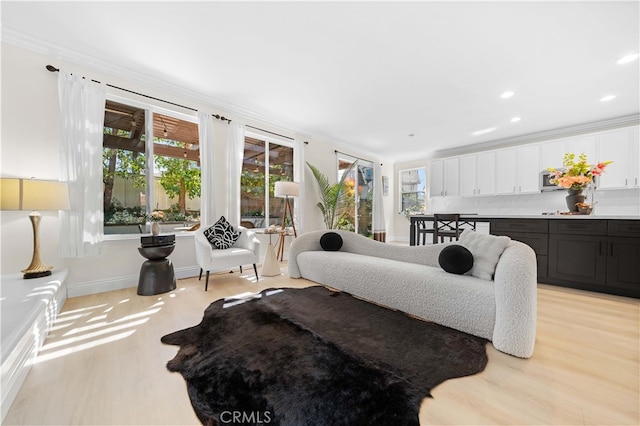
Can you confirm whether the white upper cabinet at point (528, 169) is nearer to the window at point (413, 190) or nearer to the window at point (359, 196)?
the window at point (413, 190)

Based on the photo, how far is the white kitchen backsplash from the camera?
4473 millimetres

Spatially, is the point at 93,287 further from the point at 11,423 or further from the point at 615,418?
the point at 615,418

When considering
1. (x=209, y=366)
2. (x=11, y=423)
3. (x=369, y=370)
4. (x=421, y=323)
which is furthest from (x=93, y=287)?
(x=421, y=323)

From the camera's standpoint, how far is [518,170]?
537 centimetres

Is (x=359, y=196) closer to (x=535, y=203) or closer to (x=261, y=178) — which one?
(x=261, y=178)

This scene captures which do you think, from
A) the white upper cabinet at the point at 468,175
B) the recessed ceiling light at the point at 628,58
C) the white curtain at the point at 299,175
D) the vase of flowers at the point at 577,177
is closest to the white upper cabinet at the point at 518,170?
the white upper cabinet at the point at 468,175

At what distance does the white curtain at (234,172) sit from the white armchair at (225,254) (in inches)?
20.7

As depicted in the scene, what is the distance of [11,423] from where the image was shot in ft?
3.42

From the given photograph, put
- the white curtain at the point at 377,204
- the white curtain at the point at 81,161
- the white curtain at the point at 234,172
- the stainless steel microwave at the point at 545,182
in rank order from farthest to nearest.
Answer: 1. the white curtain at the point at 377,204
2. the stainless steel microwave at the point at 545,182
3. the white curtain at the point at 234,172
4. the white curtain at the point at 81,161

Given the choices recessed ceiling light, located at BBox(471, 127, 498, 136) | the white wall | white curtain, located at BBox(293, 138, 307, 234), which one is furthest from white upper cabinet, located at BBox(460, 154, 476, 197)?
the white wall

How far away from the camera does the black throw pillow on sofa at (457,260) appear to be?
1995 mm

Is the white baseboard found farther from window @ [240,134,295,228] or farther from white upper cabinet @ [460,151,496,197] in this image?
white upper cabinet @ [460,151,496,197]

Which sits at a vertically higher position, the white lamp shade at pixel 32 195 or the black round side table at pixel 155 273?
the white lamp shade at pixel 32 195

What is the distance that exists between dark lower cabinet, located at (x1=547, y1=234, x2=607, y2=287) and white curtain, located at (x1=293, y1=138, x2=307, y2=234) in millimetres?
3892
